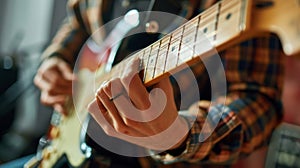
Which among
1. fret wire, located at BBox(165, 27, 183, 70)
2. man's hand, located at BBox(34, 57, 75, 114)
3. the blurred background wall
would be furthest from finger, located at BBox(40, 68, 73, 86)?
the blurred background wall

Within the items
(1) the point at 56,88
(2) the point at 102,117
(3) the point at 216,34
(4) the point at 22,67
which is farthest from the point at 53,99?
(4) the point at 22,67

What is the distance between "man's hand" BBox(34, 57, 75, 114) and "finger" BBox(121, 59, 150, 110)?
34cm

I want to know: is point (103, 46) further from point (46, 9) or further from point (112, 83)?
point (46, 9)

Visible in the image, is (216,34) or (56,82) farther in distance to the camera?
(56,82)

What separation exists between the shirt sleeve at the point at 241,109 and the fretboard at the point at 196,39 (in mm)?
125

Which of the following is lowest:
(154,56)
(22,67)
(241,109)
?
(22,67)

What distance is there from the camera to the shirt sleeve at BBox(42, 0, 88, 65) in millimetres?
967

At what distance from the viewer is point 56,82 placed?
0.86 meters

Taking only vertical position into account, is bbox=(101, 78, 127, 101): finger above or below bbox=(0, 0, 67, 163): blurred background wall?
above

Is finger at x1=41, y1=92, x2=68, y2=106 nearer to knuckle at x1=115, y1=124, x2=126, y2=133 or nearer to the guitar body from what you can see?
the guitar body

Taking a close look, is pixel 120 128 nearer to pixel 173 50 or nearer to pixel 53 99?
pixel 173 50

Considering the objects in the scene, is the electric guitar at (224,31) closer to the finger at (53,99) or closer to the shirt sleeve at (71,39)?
the finger at (53,99)

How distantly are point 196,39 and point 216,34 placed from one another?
0.11 ft

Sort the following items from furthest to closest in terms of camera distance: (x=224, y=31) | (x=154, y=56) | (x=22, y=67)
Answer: (x=22, y=67) < (x=154, y=56) < (x=224, y=31)
